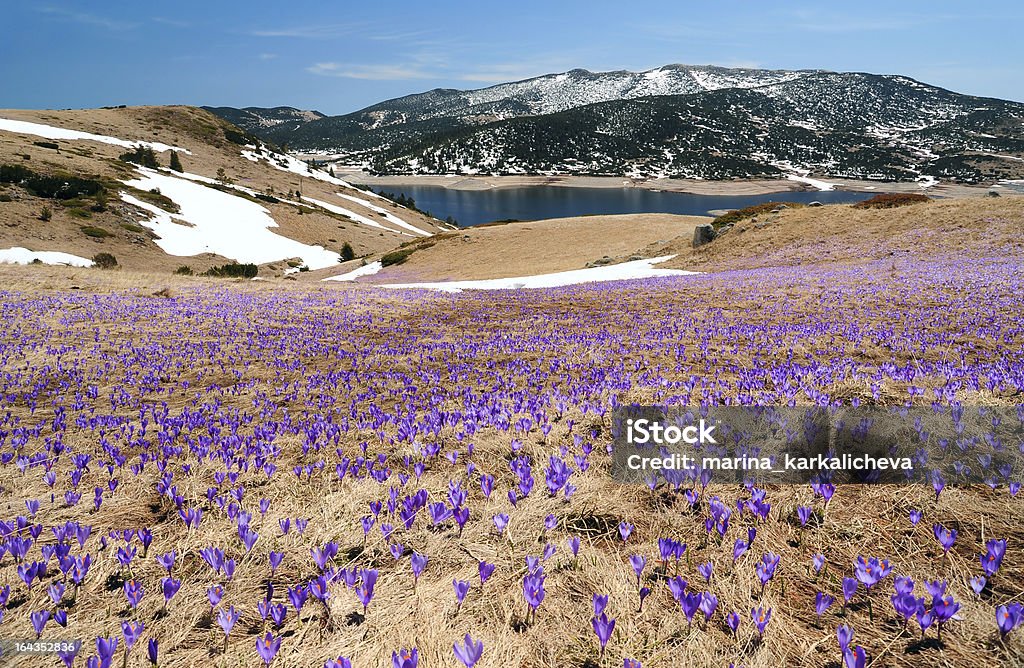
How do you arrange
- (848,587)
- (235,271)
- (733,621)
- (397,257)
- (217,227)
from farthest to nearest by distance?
(217,227), (397,257), (235,271), (848,587), (733,621)

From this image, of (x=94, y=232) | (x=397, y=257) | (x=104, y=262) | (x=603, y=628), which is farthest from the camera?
(x=94, y=232)

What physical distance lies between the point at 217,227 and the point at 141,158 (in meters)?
47.3

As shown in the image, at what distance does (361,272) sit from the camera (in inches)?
2120

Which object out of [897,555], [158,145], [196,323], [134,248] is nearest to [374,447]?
[897,555]

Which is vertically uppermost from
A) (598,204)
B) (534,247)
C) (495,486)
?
(598,204)

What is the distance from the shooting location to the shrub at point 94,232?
191 feet

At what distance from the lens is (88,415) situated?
22.8 feet

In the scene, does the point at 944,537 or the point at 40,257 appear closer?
the point at 944,537

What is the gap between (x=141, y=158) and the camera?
10288 centimetres

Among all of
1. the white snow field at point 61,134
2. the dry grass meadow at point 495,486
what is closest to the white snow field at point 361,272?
the dry grass meadow at point 495,486

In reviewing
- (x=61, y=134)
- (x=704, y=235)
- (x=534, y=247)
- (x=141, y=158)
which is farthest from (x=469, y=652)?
(x=61, y=134)

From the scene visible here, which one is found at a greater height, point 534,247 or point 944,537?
point 944,537

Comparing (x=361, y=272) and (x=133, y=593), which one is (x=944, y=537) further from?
(x=361, y=272)

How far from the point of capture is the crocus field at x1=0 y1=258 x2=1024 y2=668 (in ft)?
8.12
